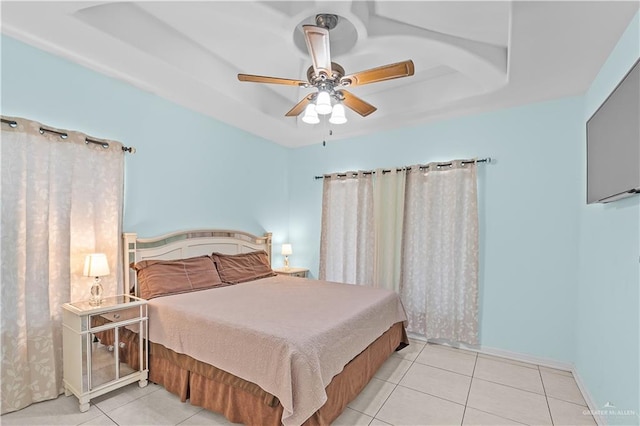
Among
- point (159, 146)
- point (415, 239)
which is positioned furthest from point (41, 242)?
point (415, 239)

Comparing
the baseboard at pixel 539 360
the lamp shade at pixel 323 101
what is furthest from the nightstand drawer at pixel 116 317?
the baseboard at pixel 539 360

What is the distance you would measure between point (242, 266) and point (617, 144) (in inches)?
141

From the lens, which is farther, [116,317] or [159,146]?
[159,146]

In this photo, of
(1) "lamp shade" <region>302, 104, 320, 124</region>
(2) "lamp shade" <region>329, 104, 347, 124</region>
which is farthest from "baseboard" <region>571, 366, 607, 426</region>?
(1) "lamp shade" <region>302, 104, 320, 124</region>

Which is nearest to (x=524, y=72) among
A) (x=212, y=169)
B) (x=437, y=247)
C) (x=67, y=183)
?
(x=437, y=247)

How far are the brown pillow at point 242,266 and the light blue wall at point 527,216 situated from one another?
8.60 feet

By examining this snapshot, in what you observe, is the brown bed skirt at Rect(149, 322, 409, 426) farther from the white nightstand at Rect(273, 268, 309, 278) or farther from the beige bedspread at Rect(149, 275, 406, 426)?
the white nightstand at Rect(273, 268, 309, 278)

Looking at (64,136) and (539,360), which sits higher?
(64,136)

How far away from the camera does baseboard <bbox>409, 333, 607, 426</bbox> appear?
222 cm

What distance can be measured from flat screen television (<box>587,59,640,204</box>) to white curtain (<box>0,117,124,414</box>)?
385 cm

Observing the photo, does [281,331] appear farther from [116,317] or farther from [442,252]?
[442,252]

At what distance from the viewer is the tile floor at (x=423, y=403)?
2.16 meters

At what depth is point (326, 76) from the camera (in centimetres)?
210

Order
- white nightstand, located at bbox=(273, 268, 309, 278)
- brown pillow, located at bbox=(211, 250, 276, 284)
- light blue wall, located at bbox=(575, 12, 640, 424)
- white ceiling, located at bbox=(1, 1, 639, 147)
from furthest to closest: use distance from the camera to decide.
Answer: white nightstand, located at bbox=(273, 268, 309, 278)
brown pillow, located at bbox=(211, 250, 276, 284)
white ceiling, located at bbox=(1, 1, 639, 147)
light blue wall, located at bbox=(575, 12, 640, 424)
